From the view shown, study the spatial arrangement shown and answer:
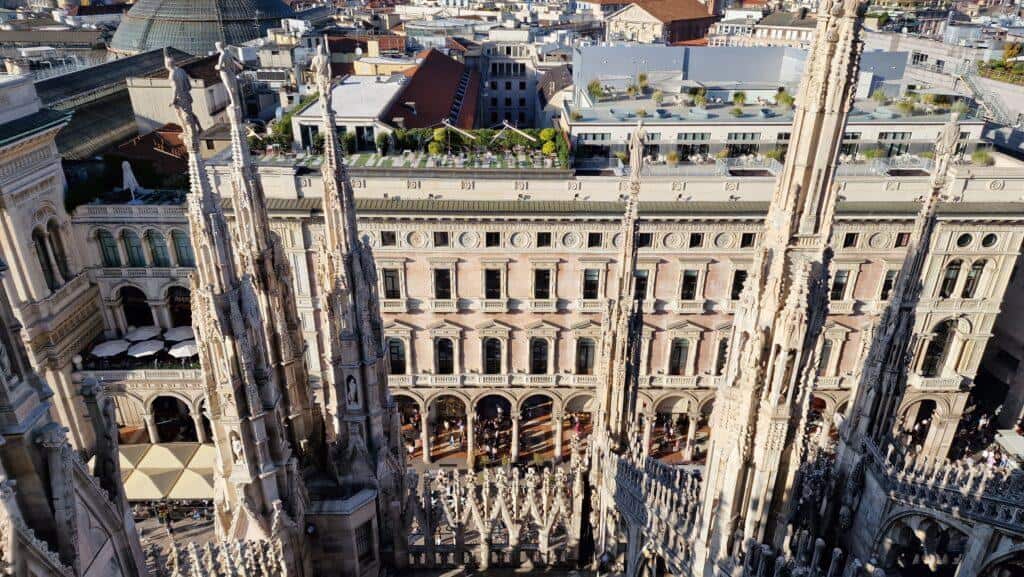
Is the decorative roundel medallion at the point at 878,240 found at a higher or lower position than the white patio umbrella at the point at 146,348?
higher

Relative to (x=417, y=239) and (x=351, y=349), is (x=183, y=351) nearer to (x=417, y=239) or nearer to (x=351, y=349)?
(x=417, y=239)

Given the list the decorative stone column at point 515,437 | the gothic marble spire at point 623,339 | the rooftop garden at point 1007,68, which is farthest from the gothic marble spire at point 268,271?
the rooftop garden at point 1007,68

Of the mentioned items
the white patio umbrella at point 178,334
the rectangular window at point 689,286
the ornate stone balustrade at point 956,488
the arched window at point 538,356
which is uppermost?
the ornate stone balustrade at point 956,488

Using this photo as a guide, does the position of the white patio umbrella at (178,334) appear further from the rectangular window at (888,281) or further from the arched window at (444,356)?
the rectangular window at (888,281)

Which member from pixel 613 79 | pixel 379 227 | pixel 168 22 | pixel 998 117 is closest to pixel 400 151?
pixel 379 227

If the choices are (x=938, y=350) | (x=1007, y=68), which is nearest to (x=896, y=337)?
(x=938, y=350)

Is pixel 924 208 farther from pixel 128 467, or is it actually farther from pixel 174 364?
pixel 174 364

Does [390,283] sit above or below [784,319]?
below
